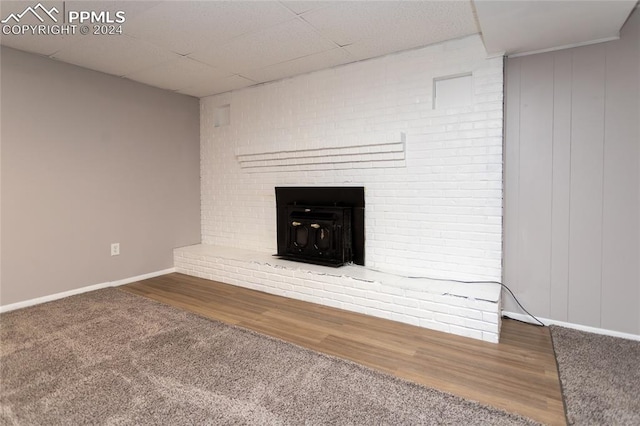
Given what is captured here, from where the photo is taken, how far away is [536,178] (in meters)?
2.51

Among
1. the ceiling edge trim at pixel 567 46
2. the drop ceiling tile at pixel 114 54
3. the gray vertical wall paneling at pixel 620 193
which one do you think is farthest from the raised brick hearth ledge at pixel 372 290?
the drop ceiling tile at pixel 114 54

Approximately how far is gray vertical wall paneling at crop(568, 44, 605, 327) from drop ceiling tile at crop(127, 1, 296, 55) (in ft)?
6.82

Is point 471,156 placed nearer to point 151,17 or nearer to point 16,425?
point 151,17

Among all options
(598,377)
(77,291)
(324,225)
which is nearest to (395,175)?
(324,225)

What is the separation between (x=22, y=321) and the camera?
8.39 feet

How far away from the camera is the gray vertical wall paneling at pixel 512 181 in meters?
2.55

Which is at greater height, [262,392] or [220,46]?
[220,46]

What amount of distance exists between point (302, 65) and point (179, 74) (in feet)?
4.18

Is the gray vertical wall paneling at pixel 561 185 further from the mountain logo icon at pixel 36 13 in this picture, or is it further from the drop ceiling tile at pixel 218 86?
the mountain logo icon at pixel 36 13

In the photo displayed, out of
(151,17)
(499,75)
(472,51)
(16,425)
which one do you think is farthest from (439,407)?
(151,17)

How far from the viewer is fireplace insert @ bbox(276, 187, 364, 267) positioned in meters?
3.14

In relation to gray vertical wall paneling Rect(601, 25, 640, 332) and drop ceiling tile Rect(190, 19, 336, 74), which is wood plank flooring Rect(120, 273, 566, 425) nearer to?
gray vertical wall paneling Rect(601, 25, 640, 332)

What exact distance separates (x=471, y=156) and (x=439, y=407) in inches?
71.4

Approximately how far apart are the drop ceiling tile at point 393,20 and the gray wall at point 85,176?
92.4 inches
